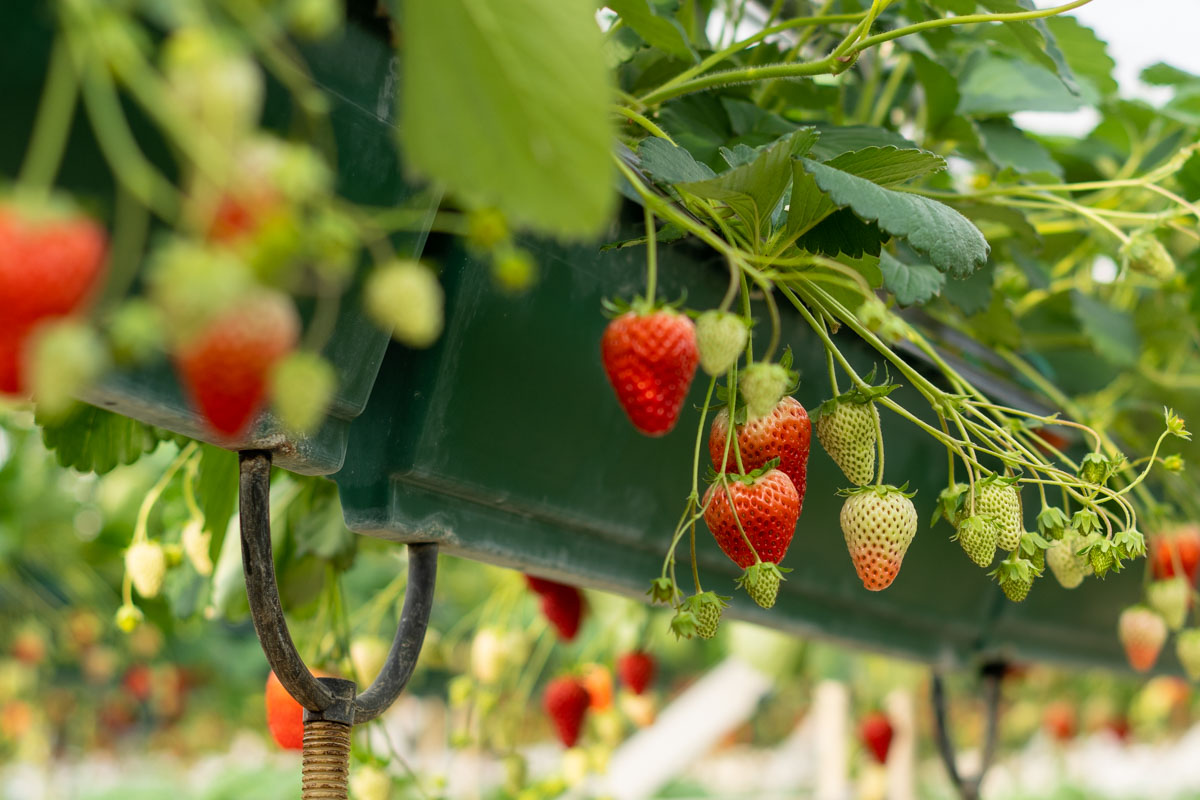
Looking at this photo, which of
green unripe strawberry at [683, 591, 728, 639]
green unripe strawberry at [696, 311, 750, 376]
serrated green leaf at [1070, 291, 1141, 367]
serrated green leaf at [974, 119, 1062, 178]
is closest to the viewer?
green unripe strawberry at [696, 311, 750, 376]

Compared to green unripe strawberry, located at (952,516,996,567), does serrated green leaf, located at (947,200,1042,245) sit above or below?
above

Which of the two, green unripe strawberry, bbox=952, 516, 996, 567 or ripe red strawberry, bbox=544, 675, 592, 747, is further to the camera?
ripe red strawberry, bbox=544, 675, 592, 747

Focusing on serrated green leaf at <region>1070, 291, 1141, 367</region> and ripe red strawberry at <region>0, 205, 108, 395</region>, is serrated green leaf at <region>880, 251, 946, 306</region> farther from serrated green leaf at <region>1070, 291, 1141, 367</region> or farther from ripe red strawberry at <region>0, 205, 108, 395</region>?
serrated green leaf at <region>1070, 291, 1141, 367</region>

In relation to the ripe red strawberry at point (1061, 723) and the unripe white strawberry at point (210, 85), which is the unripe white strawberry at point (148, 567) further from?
the ripe red strawberry at point (1061, 723)

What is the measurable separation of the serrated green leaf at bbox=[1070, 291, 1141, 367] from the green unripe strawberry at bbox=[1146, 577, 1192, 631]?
9.8 inches

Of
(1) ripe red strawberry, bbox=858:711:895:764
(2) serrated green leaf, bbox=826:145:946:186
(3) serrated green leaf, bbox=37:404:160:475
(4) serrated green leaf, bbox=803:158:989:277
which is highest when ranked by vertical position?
(2) serrated green leaf, bbox=826:145:946:186

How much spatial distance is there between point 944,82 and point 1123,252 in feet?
0.64

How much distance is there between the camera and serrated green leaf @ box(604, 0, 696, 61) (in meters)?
0.56

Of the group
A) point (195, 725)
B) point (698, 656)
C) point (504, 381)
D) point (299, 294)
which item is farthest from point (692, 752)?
point (195, 725)

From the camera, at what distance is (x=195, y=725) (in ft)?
19.3

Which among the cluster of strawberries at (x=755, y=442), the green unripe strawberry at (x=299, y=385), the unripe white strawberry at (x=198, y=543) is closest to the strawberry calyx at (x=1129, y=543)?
the cluster of strawberries at (x=755, y=442)

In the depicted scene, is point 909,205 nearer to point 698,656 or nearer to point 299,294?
point 299,294

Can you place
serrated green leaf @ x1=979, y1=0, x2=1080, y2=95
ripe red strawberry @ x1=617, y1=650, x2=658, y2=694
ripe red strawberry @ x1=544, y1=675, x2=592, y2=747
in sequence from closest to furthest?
serrated green leaf @ x1=979, y1=0, x2=1080, y2=95 < ripe red strawberry @ x1=544, y1=675, x2=592, y2=747 < ripe red strawberry @ x1=617, y1=650, x2=658, y2=694

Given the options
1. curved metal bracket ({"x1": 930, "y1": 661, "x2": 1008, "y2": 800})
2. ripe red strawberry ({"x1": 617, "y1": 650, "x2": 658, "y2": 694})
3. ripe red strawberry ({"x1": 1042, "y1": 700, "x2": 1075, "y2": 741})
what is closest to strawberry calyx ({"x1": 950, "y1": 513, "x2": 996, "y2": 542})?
curved metal bracket ({"x1": 930, "y1": 661, "x2": 1008, "y2": 800})
